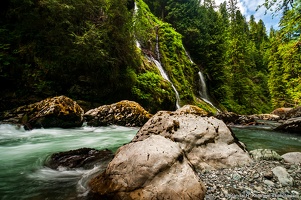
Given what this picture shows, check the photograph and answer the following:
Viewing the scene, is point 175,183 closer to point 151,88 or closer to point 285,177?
point 285,177

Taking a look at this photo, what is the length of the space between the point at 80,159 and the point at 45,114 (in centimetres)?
Result: 444

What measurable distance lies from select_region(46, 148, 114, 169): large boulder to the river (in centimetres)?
16

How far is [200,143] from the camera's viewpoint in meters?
4.29

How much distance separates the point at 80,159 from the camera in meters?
4.44

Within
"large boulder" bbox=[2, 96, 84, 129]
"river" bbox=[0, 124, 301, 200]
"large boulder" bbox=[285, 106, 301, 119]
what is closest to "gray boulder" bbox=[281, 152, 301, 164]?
"river" bbox=[0, 124, 301, 200]

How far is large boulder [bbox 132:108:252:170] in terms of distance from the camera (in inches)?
157

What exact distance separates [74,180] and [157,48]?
17.6 meters

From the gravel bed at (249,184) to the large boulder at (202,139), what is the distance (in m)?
0.26

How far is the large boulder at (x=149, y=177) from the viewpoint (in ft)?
8.70

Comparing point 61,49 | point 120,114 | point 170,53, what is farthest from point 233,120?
point 61,49

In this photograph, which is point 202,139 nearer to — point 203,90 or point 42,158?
point 42,158

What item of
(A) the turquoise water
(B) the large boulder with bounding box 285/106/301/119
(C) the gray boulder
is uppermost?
(B) the large boulder with bounding box 285/106/301/119

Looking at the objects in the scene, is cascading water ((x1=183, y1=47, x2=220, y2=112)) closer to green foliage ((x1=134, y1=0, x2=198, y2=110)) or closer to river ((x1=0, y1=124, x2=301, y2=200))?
green foliage ((x1=134, y1=0, x2=198, y2=110))

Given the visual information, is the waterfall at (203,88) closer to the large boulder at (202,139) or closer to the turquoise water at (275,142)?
the turquoise water at (275,142)
